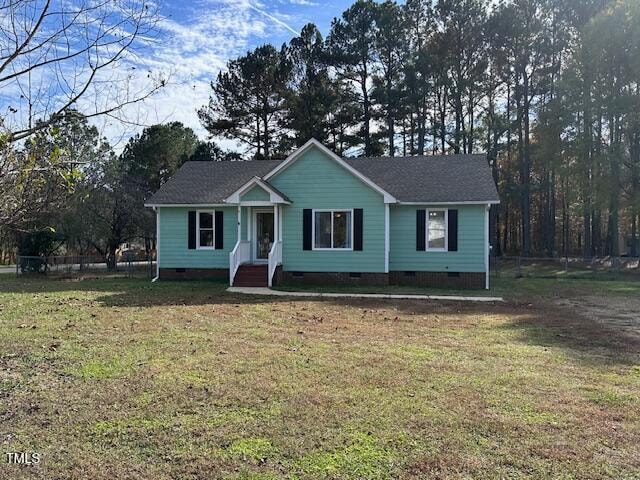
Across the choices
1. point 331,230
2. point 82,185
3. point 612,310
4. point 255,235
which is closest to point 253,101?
point 82,185

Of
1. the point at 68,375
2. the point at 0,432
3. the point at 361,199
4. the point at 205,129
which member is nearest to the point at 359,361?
the point at 68,375

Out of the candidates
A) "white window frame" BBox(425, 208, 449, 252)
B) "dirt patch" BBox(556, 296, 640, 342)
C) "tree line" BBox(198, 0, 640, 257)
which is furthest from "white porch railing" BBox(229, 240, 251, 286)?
"tree line" BBox(198, 0, 640, 257)

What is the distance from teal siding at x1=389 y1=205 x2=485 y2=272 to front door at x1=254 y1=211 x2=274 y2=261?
4.59 m

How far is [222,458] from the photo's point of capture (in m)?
3.42

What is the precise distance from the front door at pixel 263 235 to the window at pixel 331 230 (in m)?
1.97

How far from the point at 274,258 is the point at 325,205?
2620 mm

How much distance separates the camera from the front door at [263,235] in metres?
18.0

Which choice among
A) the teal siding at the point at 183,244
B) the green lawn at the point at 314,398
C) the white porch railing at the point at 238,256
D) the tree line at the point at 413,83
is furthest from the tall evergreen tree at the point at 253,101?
the green lawn at the point at 314,398

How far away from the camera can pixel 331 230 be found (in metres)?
17.1

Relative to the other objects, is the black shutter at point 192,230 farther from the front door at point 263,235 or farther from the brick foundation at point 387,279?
the brick foundation at point 387,279

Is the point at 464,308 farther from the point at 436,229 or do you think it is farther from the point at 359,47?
the point at 359,47

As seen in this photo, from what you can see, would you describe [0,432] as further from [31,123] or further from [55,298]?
[55,298]

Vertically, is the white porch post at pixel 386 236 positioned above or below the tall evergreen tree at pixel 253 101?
below

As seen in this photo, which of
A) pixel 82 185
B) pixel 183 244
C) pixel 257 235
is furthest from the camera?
pixel 82 185
